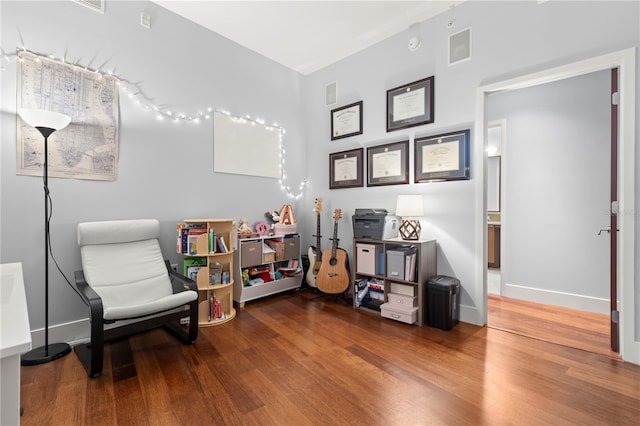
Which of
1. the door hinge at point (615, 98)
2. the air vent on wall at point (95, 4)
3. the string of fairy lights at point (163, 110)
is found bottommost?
the door hinge at point (615, 98)

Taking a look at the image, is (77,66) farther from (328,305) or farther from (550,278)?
(550,278)

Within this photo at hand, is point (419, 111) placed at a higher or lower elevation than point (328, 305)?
higher

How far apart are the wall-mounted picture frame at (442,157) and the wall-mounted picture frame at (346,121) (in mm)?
847

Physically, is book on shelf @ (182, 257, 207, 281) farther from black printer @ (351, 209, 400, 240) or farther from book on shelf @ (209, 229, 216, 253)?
black printer @ (351, 209, 400, 240)

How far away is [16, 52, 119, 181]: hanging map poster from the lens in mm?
2217

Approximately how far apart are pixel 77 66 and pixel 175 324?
2.33 meters

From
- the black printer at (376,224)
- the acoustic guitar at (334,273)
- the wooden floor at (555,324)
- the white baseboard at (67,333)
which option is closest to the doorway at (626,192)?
the wooden floor at (555,324)

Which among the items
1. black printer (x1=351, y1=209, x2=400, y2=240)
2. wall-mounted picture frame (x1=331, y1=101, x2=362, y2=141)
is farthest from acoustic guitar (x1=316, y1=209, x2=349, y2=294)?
wall-mounted picture frame (x1=331, y1=101, x2=362, y2=141)

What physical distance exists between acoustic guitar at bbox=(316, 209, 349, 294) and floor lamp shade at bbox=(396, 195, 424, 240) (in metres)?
0.78

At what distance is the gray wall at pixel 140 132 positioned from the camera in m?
2.20

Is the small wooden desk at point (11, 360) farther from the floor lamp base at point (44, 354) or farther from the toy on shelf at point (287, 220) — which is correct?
the toy on shelf at point (287, 220)

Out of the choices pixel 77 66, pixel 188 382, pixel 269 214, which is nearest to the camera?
pixel 188 382

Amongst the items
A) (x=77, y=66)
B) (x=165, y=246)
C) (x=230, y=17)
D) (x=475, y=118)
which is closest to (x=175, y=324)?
(x=165, y=246)

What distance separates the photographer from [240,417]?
59.7 inches
